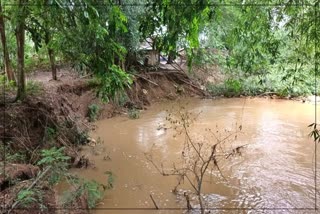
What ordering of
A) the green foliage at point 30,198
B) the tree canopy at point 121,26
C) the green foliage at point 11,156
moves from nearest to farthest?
the green foliage at point 30,198, the tree canopy at point 121,26, the green foliage at point 11,156

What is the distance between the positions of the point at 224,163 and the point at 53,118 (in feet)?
8.43

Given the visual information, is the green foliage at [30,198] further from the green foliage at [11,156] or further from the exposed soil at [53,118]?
the green foliage at [11,156]

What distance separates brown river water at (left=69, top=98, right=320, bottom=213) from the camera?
3.72 m

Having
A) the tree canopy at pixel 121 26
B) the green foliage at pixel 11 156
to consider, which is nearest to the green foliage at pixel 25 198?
the green foliage at pixel 11 156

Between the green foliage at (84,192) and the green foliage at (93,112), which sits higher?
the green foliage at (93,112)

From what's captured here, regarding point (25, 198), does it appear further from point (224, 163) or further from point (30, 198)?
point (224, 163)

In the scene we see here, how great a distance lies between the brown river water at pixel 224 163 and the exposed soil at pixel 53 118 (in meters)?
0.42

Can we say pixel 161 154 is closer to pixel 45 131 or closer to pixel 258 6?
pixel 45 131

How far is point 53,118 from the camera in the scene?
4.98 metres

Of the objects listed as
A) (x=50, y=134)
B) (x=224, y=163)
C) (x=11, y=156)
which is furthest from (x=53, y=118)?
(x=224, y=163)

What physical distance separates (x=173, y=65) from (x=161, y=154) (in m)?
6.08

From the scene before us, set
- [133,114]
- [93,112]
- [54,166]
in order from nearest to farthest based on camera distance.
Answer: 1. [54,166]
2. [93,112]
3. [133,114]

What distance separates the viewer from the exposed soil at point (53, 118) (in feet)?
10.3

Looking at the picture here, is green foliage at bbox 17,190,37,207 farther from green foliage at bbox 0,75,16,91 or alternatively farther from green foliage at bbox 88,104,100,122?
green foliage at bbox 88,104,100,122
